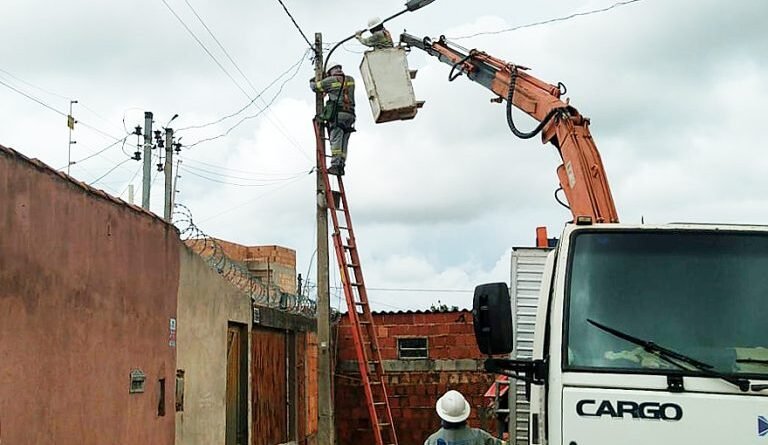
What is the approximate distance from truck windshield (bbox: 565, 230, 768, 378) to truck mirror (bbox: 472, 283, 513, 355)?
0.31m

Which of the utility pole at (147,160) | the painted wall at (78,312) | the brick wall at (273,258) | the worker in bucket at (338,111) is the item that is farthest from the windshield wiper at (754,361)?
the utility pole at (147,160)

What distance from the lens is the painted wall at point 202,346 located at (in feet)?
33.5

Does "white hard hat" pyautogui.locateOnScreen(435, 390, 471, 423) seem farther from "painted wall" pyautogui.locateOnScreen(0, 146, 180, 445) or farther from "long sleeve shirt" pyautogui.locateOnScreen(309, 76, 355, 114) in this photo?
"long sleeve shirt" pyautogui.locateOnScreen(309, 76, 355, 114)

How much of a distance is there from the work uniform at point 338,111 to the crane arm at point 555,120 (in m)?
3.12

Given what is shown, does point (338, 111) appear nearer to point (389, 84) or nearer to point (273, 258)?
point (389, 84)

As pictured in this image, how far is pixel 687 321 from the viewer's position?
4.47 metres

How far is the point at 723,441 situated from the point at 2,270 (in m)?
4.62

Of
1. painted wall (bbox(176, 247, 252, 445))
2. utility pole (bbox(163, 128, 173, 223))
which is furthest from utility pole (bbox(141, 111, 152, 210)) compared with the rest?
painted wall (bbox(176, 247, 252, 445))

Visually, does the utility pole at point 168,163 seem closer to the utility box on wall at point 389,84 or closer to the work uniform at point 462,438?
the utility box on wall at point 389,84

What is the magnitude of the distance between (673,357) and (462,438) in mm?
2224

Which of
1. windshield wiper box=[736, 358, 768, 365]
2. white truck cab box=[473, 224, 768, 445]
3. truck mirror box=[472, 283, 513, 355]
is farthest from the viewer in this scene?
truck mirror box=[472, 283, 513, 355]

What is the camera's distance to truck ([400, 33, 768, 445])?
4.23 meters

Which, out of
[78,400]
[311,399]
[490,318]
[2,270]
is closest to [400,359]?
A: [311,399]

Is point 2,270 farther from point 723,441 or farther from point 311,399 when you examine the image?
point 311,399
